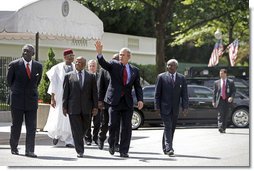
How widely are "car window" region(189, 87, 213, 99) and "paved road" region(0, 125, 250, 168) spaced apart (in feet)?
11.2

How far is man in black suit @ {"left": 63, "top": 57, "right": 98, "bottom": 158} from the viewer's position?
11.7m

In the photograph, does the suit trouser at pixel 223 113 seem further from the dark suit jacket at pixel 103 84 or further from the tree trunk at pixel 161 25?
the tree trunk at pixel 161 25

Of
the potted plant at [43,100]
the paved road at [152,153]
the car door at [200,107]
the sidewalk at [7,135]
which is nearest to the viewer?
the paved road at [152,153]

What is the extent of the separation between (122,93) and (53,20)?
445 centimetres

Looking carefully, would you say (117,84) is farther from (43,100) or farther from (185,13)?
(185,13)

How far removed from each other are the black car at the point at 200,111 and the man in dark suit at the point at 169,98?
6.84 metres

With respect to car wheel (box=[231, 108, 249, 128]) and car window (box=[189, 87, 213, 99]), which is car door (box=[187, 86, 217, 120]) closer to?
car window (box=[189, 87, 213, 99])

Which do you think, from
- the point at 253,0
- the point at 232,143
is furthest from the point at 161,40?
the point at 253,0

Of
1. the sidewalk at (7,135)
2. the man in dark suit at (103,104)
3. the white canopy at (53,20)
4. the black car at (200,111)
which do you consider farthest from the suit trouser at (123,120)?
the black car at (200,111)

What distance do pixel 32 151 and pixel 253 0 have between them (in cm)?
450

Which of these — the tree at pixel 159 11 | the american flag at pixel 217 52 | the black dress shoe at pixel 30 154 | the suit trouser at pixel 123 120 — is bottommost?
the black dress shoe at pixel 30 154

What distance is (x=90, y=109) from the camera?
1184 centimetres

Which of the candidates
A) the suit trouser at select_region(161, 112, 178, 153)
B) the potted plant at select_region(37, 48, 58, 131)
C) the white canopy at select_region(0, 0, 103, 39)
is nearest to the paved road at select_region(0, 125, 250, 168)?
the suit trouser at select_region(161, 112, 178, 153)

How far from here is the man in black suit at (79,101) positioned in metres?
11.7
